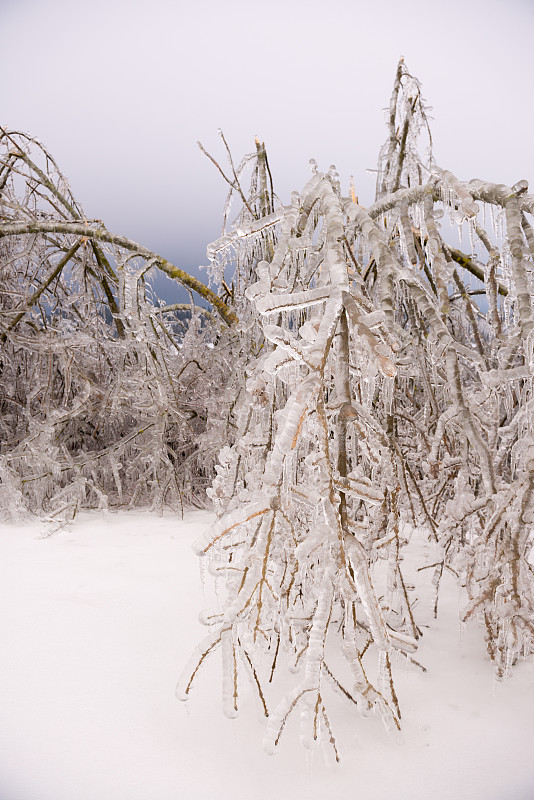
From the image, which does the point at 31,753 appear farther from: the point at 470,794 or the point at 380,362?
the point at 380,362

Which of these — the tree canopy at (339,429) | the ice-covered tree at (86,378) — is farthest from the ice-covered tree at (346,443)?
the ice-covered tree at (86,378)

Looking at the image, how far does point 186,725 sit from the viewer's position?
1.55 metres

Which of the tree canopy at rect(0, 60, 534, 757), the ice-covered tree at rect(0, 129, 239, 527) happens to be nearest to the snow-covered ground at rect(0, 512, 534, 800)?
the tree canopy at rect(0, 60, 534, 757)

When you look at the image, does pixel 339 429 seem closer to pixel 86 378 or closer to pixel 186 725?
pixel 186 725

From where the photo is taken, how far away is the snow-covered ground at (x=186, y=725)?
132cm

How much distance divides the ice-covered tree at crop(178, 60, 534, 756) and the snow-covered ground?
0.37 ft

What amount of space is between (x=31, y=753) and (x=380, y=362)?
4.93ft

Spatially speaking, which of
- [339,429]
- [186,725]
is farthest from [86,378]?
[339,429]

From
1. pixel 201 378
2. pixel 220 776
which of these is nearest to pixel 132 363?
pixel 201 378

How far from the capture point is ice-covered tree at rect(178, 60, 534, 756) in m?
1.00

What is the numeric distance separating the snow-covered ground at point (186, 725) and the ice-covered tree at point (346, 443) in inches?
4.4

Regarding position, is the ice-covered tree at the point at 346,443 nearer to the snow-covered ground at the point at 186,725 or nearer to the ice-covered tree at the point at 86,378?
the snow-covered ground at the point at 186,725

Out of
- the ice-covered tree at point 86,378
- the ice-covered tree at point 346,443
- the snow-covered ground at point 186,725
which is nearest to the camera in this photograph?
the ice-covered tree at point 346,443

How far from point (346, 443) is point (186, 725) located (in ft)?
3.29
